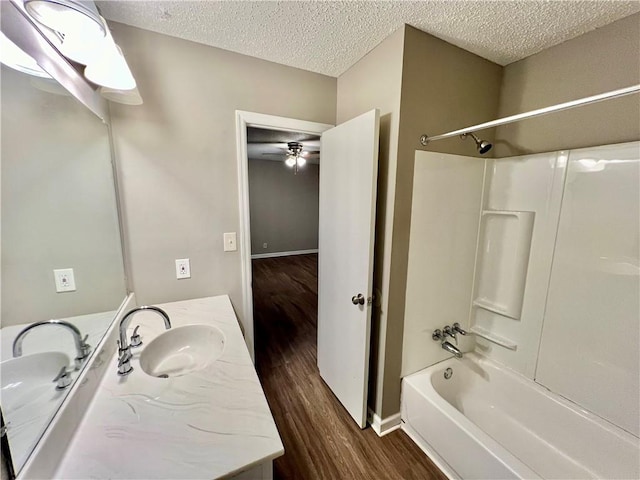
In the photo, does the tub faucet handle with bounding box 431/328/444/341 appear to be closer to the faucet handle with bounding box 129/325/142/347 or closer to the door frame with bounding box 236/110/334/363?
the door frame with bounding box 236/110/334/363

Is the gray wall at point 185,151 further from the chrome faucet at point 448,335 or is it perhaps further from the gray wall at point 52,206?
the chrome faucet at point 448,335

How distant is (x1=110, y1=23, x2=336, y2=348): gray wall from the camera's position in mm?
1438

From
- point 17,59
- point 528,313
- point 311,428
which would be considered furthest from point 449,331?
point 17,59

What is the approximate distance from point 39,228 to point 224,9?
4.02 feet

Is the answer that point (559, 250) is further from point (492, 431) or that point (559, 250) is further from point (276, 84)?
point (276, 84)

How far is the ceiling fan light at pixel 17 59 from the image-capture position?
2.08 ft

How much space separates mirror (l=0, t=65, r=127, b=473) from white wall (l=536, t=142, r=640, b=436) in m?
2.23

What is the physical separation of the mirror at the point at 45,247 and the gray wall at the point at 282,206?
4787 millimetres

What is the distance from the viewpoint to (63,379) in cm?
80

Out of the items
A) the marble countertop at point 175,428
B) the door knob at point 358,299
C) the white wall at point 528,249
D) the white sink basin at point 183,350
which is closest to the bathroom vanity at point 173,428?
the marble countertop at point 175,428

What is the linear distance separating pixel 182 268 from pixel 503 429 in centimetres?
229

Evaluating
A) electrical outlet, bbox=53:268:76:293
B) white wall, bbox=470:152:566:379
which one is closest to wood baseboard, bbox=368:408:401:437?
white wall, bbox=470:152:566:379

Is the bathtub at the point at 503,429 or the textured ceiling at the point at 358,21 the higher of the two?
the textured ceiling at the point at 358,21

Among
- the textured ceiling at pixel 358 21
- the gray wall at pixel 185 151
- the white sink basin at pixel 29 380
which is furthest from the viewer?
the gray wall at pixel 185 151
